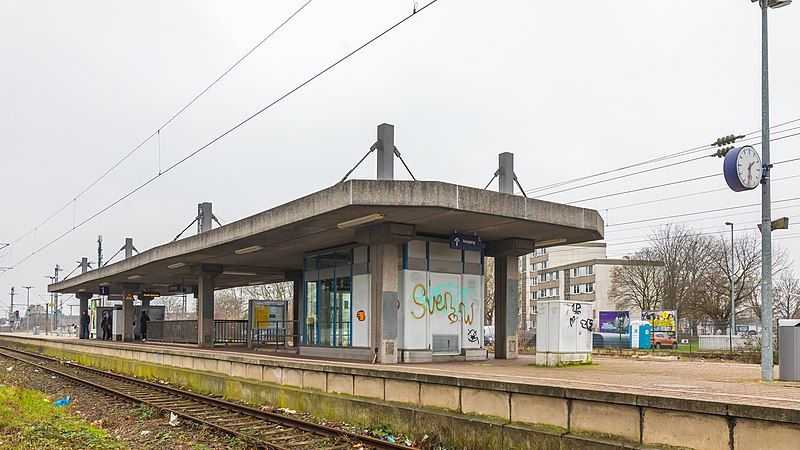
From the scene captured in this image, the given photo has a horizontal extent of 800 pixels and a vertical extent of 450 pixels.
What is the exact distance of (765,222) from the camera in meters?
14.2

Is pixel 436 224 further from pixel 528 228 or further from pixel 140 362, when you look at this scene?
pixel 140 362

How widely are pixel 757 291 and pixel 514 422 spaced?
179 feet

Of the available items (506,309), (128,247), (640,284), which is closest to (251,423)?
(506,309)

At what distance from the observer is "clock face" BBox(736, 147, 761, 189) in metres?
13.7

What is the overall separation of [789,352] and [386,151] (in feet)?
31.3

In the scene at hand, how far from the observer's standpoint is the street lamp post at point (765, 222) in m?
13.5

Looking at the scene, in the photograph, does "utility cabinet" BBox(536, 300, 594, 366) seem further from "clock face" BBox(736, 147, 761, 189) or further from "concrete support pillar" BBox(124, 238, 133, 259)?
"concrete support pillar" BBox(124, 238, 133, 259)

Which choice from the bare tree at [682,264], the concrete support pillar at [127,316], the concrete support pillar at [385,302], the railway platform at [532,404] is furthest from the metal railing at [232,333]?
the bare tree at [682,264]

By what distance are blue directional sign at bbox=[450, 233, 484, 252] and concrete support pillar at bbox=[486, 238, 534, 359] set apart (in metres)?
1.03

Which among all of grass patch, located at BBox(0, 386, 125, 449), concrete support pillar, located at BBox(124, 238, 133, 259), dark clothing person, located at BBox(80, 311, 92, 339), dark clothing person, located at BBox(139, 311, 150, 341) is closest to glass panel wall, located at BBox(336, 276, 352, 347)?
grass patch, located at BBox(0, 386, 125, 449)

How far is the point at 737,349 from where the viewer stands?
3488 cm

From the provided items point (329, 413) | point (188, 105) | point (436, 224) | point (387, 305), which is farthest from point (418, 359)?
point (188, 105)

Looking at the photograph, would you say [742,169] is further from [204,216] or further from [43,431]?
[204,216]

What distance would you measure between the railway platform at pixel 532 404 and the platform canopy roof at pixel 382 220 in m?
3.43
